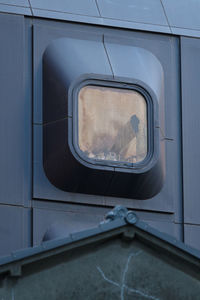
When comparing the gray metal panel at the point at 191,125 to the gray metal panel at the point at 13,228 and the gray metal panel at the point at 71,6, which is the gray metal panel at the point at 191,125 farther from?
the gray metal panel at the point at 13,228

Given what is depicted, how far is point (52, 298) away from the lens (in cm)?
1512

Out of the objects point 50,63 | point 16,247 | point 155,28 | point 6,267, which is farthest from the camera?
point 155,28

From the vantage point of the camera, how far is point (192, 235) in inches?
875

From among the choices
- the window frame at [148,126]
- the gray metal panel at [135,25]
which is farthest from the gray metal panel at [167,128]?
the window frame at [148,126]

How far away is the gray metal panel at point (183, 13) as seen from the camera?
2394cm

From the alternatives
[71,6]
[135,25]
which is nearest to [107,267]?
[71,6]

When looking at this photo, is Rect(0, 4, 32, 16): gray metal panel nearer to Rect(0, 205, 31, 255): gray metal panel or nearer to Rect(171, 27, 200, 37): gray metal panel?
Rect(171, 27, 200, 37): gray metal panel

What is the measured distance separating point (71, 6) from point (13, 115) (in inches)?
119

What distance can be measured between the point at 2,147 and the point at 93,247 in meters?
6.32

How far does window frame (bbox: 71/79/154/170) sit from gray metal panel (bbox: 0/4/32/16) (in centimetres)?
218

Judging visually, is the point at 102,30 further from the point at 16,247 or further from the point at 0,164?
the point at 16,247

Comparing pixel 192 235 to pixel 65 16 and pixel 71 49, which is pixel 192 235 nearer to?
pixel 71 49

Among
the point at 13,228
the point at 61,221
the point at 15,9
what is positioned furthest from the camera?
the point at 15,9

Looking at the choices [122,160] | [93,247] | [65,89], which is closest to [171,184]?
[122,160]
